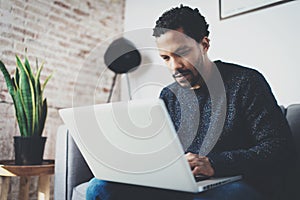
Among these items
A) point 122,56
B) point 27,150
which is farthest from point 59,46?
point 27,150

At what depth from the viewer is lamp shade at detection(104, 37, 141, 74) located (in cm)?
235

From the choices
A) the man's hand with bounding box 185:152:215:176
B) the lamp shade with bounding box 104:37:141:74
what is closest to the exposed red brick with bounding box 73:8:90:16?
the lamp shade with bounding box 104:37:141:74

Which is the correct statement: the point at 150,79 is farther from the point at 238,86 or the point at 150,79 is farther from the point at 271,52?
the point at 238,86

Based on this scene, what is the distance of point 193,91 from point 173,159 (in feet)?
1.76

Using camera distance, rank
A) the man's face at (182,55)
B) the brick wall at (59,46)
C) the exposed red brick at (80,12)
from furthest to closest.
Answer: the exposed red brick at (80,12) → the brick wall at (59,46) → the man's face at (182,55)

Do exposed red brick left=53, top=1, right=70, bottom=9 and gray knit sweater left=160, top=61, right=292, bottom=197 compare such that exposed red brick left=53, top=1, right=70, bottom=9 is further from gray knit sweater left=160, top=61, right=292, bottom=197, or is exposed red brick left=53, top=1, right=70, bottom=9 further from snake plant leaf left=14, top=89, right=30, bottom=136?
gray knit sweater left=160, top=61, right=292, bottom=197

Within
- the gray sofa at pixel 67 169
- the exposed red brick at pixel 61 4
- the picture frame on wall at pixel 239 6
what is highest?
the exposed red brick at pixel 61 4

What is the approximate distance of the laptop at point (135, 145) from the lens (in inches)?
29.4

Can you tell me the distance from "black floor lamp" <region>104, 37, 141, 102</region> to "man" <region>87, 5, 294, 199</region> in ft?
3.35

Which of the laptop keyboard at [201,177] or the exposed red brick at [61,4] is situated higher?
the exposed red brick at [61,4]

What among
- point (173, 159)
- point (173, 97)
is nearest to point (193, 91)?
point (173, 97)

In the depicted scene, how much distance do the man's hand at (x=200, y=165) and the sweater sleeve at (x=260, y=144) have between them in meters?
0.02

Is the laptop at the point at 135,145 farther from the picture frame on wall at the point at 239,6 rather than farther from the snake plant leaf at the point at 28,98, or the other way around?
the picture frame on wall at the point at 239,6

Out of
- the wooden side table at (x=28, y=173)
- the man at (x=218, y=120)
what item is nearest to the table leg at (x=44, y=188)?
the wooden side table at (x=28, y=173)
